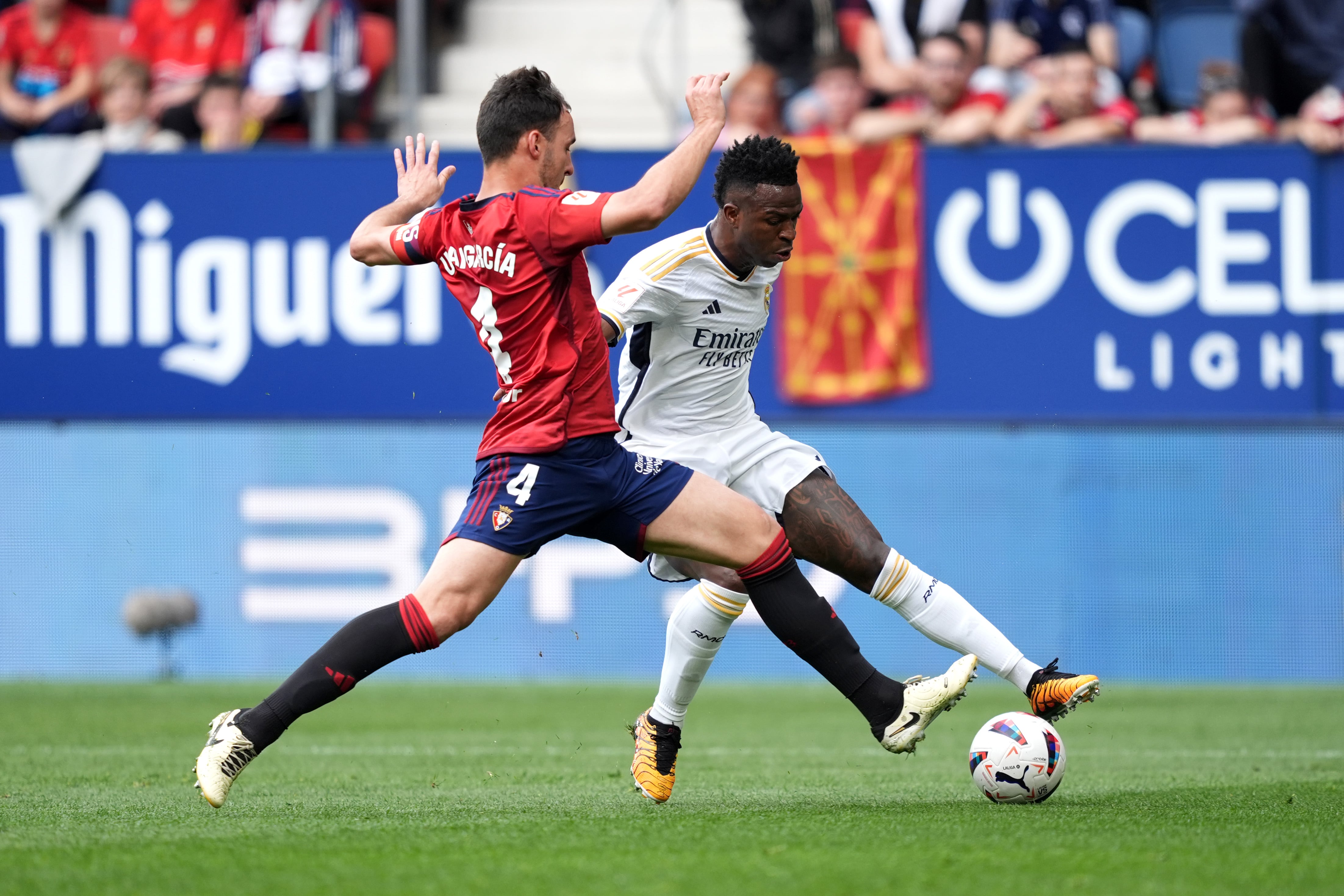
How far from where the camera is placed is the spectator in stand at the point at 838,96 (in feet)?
38.0

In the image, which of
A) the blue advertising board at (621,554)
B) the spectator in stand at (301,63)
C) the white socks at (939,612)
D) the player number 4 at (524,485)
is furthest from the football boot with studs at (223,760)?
the spectator in stand at (301,63)

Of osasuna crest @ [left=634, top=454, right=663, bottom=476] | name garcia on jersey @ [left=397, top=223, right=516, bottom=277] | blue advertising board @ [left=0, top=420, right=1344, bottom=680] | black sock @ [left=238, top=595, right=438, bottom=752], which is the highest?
name garcia on jersey @ [left=397, top=223, right=516, bottom=277]

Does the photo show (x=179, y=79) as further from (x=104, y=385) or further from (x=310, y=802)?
(x=310, y=802)

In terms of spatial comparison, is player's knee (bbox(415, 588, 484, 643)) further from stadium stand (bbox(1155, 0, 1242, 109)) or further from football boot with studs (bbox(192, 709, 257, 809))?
stadium stand (bbox(1155, 0, 1242, 109))

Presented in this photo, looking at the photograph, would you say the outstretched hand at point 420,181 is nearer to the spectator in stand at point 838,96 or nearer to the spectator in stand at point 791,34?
the spectator in stand at point 838,96

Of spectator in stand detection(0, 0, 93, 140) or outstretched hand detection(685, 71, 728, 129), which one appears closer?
outstretched hand detection(685, 71, 728, 129)

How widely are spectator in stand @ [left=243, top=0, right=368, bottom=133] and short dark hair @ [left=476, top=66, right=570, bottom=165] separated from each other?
7.68 m

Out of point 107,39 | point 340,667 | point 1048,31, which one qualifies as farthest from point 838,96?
point 340,667

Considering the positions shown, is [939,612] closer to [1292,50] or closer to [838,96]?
[838,96]

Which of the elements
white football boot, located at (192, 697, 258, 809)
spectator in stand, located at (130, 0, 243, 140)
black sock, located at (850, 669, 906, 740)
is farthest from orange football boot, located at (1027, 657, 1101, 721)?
spectator in stand, located at (130, 0, 243, 140)

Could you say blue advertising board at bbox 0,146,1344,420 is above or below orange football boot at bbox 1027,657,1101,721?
above

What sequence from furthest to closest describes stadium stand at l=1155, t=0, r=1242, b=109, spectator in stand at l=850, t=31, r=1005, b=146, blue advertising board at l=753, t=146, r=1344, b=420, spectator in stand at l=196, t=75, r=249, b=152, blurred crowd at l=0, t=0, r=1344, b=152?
stadium stand at l=1155, t=0, r=1242, b=109 < spectator in stand at l=196, t=75, r=249, b=152 < blurred crowd at l=0, t=0, r=1344, b=152 < spectator in stand at l=850, t=31, r=1005, b=146 < blue advertising board at l=753, t=146, r=1344, b=420

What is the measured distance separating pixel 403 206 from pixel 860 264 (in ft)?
20.9

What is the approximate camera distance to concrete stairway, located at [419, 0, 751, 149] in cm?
1282
